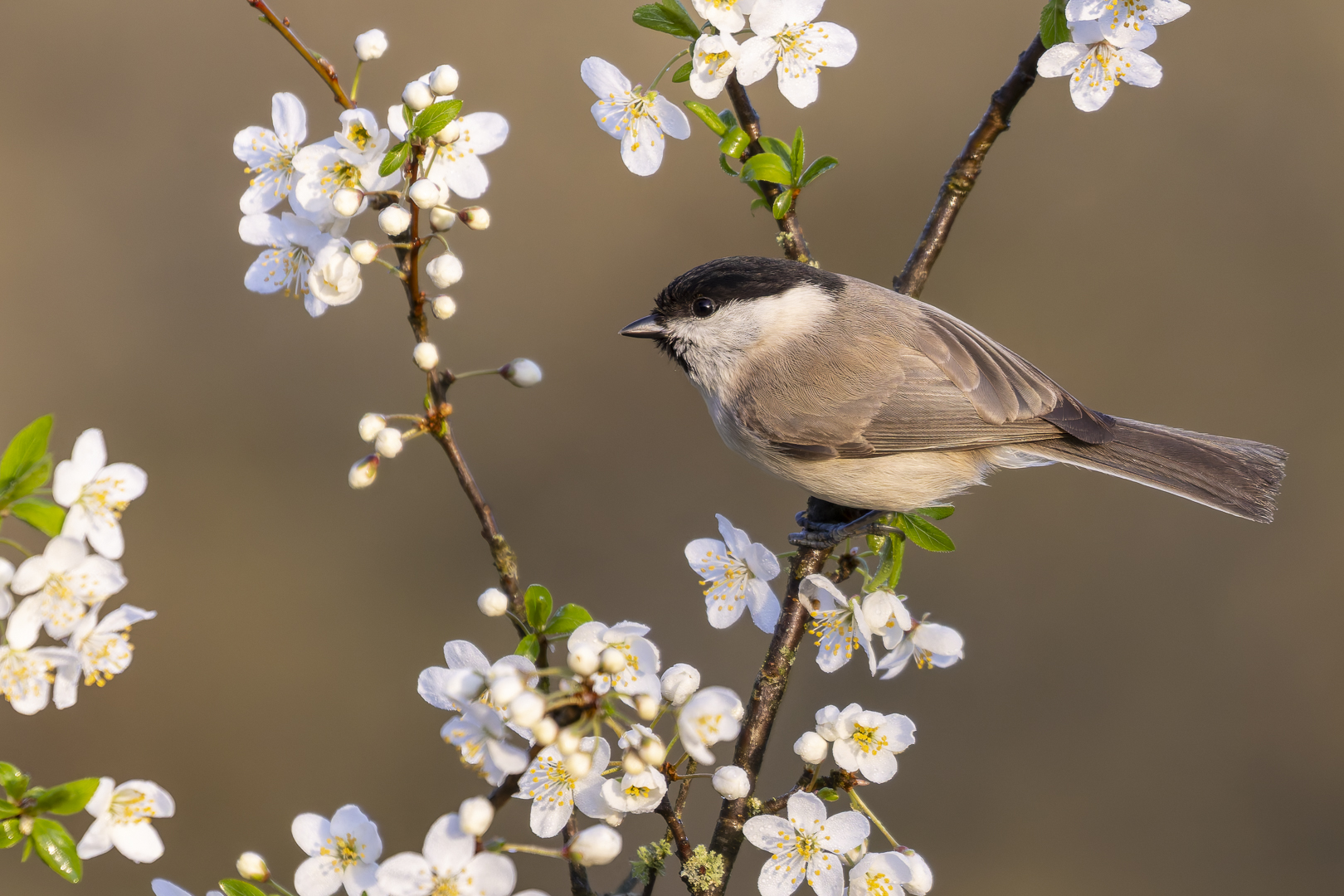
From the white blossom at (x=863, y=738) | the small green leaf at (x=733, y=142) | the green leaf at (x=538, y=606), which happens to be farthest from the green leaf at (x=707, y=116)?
the white blossom at (x=863, y=738)

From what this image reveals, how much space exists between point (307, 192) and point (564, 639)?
0.56 metres

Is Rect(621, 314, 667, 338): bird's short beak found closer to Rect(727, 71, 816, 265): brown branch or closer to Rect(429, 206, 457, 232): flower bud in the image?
Rect(727, 71, 816, 265): brown branch

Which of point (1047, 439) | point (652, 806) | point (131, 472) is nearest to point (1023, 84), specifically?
point (1047, 439)

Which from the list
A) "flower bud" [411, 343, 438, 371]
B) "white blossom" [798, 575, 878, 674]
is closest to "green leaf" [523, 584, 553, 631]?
"flower bud" [411, 343, 438, 371]

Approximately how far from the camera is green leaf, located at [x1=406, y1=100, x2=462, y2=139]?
96 cm

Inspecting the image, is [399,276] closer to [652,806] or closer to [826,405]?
[652,806]

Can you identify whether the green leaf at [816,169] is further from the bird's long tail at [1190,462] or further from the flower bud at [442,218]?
the bird's long tail at [1190,462]

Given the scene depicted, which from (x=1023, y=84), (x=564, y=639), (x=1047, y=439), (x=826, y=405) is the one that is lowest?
(x=564, y=639)

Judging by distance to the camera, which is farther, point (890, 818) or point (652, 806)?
point (890, 818)

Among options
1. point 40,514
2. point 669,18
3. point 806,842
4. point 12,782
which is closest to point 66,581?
point 40,514

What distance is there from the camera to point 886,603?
1256 mm

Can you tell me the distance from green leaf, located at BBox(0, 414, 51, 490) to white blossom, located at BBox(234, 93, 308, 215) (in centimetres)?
38

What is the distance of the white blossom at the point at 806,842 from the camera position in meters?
1.06

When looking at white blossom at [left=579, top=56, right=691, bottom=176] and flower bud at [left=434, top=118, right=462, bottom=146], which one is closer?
flower bud at [left=434, top=118, right=462, bottom=146]
